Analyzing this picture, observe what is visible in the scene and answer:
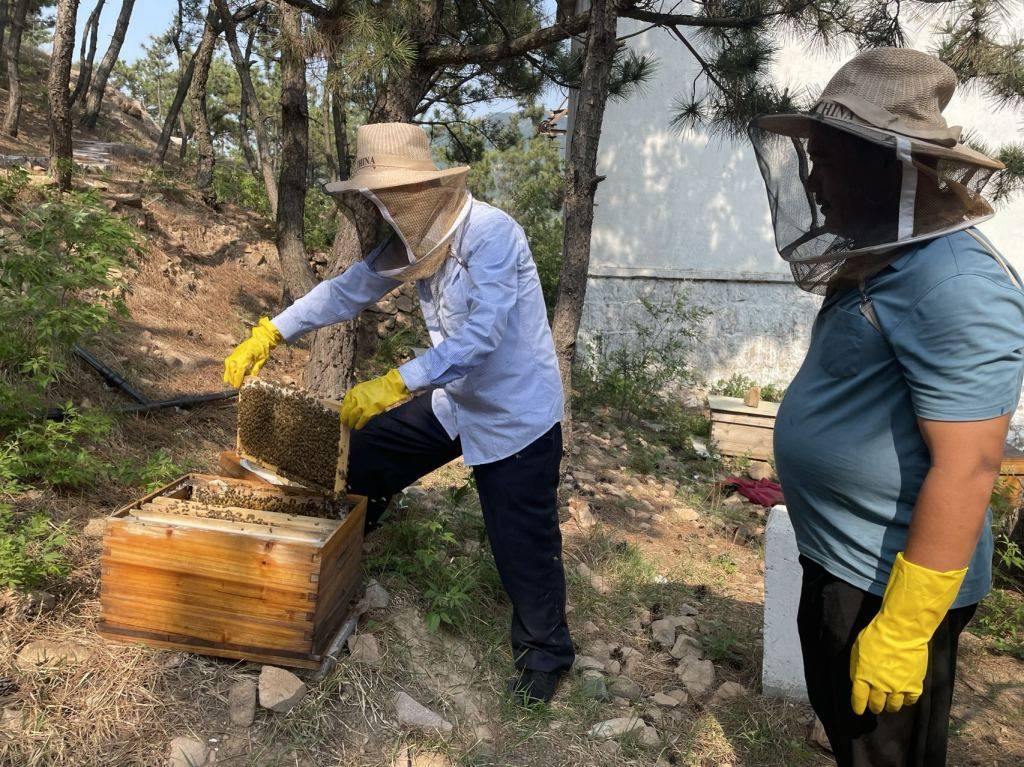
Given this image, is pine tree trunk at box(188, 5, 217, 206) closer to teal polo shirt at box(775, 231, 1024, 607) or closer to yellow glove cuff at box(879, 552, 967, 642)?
teal polo shirt at box(775, 231, 1024, 607)

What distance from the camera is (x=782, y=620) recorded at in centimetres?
299

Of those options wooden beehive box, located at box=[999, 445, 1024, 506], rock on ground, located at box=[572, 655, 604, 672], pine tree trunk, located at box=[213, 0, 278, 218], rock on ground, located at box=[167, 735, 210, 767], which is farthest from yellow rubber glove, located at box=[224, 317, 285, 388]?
pine tree trunk, located at box=[213, 0, 278, 218]

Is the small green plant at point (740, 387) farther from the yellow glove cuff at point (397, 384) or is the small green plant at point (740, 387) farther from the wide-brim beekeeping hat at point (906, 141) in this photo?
the wide-brim beekeeping hat at point (906, 141)

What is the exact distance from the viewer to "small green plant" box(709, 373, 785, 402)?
9070 millimetres

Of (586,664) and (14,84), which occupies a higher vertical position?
(14,84)

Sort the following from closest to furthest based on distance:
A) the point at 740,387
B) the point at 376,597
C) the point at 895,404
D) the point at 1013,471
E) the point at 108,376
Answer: the point at 895,404 < the point at 376,597 < the point at 108,376 < the point at 1013,471 < the point at 740,387

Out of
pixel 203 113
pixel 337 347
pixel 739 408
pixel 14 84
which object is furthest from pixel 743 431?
pixel 14 84

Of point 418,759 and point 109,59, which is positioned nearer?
point 418,759

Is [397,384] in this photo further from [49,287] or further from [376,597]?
[49,287]

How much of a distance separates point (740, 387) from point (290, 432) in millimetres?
7368

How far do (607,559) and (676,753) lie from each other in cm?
157

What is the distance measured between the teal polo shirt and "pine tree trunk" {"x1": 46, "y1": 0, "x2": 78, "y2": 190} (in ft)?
21.7

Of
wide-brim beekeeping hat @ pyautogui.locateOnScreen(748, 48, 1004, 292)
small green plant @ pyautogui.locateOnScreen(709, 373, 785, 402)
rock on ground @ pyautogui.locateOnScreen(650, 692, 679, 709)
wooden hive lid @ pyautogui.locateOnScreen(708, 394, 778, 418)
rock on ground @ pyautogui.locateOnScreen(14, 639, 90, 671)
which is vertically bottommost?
small green plant @ pyautogui.locateOnScreen(709, 373, 785, 402)

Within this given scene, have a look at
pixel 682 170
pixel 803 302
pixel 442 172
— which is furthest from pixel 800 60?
pixel 442 172
